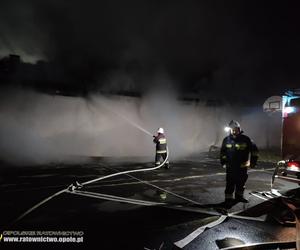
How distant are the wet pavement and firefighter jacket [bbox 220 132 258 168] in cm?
78

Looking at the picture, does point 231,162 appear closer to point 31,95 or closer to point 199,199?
point 199,199

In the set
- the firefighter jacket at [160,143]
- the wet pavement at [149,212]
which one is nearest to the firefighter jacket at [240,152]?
the wet pavement at [149,212]

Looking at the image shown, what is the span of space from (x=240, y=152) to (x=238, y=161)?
0.59 ft

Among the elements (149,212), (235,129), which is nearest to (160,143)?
(235,129)

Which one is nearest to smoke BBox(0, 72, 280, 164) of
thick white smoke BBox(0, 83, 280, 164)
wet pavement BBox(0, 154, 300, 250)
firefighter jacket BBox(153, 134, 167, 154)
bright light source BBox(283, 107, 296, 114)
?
thick white smoke BBox(0, 83, 280, 164)

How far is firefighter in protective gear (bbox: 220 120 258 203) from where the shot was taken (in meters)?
5.24

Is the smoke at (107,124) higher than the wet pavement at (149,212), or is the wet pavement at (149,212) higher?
the smoke at (107,124)

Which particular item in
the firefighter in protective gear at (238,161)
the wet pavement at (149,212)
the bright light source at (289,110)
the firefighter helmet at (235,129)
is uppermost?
the bright light source at (289,110)

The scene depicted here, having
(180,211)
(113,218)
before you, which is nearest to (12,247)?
(113,218)

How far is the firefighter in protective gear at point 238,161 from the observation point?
206 inches

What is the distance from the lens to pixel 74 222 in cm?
412

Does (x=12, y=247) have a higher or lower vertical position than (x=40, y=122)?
lower

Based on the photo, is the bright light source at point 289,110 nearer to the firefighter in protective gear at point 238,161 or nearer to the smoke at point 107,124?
the firefighter in protective gear at point 238,161

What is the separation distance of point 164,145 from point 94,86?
7.59m
